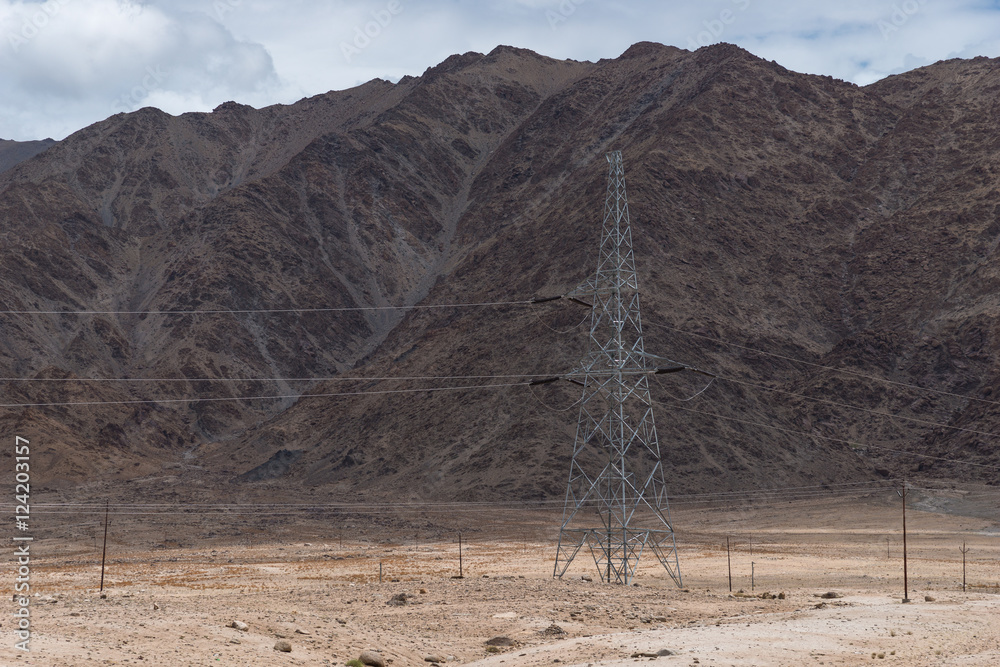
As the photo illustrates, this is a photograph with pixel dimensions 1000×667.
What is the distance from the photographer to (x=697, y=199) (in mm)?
133375

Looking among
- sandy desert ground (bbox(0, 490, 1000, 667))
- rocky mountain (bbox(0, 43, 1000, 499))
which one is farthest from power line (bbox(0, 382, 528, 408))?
sandy desert ground (bbox(0, 490, 1000, 667))

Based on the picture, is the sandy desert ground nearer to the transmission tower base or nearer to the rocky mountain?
the transmission tower base

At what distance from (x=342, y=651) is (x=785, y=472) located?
80560mm

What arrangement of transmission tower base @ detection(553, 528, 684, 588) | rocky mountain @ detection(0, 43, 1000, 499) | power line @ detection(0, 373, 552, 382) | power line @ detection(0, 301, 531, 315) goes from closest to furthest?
transmission tower base @ detection(553, 528, 684, 588), rocky mountain @ detection(0, 43, 1000, 499), power line @ detection(0, 373, 552, 382), power line @ detection(0, 301, 531, 315)

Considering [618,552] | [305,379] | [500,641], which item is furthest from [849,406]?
[500,641]

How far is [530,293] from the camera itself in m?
126

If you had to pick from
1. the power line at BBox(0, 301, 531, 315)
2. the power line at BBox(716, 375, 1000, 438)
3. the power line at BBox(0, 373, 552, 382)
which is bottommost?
the power line at BBox(716, 375, 1000, 438)

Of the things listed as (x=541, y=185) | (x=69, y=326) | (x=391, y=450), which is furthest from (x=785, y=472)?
(x=69, y=326)

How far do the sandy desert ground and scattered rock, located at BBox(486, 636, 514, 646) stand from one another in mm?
198

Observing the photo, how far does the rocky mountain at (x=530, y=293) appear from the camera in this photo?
10662cm

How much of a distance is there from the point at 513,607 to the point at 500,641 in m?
5.05

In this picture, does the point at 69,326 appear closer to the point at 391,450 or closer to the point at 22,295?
the point at 22,295

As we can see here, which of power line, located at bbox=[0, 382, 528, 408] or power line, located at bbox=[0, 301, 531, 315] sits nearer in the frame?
power line, located at bbox=[0, 382, 528, 408]

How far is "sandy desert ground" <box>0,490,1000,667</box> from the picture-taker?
2528 cm
